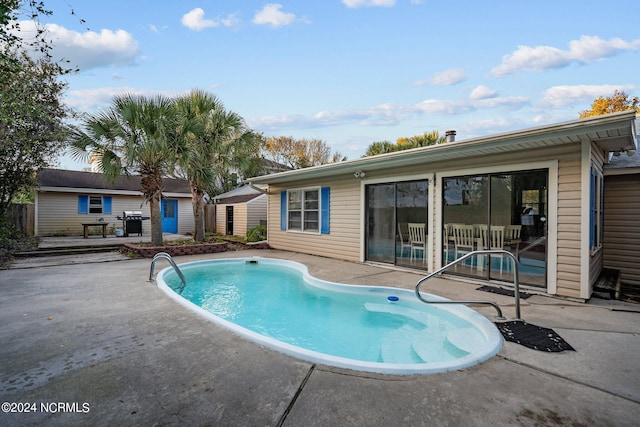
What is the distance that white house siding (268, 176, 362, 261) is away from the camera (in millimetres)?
8399

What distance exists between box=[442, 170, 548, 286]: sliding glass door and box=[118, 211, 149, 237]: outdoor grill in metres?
13.7

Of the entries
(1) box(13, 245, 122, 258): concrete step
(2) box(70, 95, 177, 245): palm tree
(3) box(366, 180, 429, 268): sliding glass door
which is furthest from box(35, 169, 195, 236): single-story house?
(3) box(366, 180, 429, 268): sliding glass door

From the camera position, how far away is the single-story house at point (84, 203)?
539 inches

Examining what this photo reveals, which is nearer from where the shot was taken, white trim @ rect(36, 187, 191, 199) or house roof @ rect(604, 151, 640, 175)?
house roof @ rect(604, 151, 640, 175)

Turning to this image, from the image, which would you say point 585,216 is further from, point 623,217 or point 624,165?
point 623,217

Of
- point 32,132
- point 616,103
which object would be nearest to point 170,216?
point 32,132

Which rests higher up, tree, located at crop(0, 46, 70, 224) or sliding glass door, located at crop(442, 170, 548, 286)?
tree, located at crop(0, 46, 70, 224)

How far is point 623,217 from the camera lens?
639cm

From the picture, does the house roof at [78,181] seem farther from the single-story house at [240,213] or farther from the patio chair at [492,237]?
the patio chair at [492,237]

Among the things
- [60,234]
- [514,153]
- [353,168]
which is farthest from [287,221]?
[60,234]

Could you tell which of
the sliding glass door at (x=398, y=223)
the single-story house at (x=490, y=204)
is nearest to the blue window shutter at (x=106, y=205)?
the single-story house at (x=490, y=204)

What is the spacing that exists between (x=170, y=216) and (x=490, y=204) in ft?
52.1

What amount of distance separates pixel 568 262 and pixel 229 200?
559 inches

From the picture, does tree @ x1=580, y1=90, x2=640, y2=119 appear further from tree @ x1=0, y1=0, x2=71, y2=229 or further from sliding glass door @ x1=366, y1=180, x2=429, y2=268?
tree @ x1=0, y1=0, x2=71, y2=229
